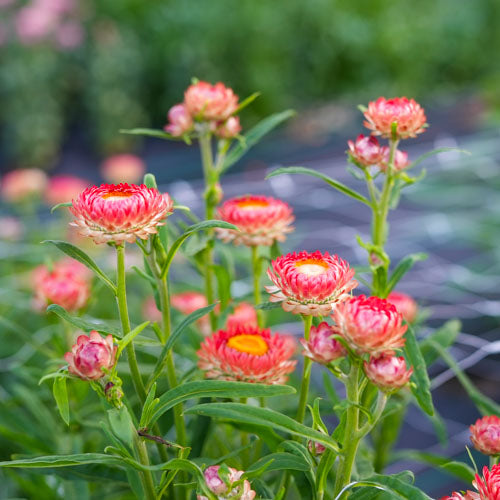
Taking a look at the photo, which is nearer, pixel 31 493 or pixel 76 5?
pixel 31 493

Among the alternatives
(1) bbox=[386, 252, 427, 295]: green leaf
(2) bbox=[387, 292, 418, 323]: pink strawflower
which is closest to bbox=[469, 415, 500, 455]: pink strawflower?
(1) bbox=[386, 252, 427, 295]: green leaf

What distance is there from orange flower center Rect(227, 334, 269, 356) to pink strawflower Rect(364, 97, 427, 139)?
248 mm

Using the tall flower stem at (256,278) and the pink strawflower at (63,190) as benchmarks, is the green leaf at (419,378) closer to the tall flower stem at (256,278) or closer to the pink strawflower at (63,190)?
the tall flower stem at (256,278)

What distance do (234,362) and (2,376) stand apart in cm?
71

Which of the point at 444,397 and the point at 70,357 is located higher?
the point at 70,357

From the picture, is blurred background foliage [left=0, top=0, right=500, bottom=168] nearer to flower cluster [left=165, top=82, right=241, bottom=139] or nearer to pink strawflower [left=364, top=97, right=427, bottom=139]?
flower cluster [left=165, top=82, right=241, bottom=139]

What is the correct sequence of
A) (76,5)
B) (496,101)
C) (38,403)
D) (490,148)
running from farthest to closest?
(76,5)
(496,101)
(490,148)
(38,403)

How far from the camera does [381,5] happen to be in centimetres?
536

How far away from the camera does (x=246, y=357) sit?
28.4 inches

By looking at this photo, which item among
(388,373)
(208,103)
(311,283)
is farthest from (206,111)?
(388,373)

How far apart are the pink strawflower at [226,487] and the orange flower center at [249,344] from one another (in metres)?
0.14

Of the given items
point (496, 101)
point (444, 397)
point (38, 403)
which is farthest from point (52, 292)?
point (496, 101)

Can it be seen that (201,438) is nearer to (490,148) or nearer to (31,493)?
(31,493)

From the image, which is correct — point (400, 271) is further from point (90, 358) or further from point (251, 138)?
point (90, 358)
